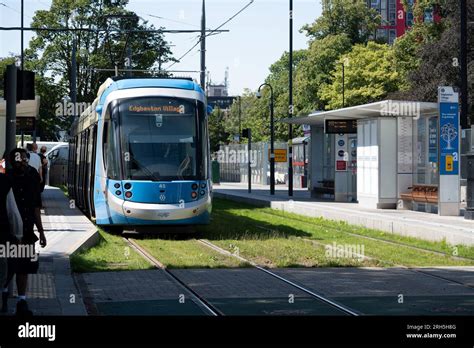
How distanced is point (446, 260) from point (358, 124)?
1503 centimetres

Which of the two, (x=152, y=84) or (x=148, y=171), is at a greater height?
(x=152, y=84)

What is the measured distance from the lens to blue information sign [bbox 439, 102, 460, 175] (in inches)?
1023

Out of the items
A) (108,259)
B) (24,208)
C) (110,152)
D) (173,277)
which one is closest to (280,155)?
(110,152)

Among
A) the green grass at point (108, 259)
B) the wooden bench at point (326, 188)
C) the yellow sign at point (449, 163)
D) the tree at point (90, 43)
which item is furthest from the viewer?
the tree at point (90, 43)

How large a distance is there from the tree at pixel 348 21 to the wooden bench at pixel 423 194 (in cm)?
6070

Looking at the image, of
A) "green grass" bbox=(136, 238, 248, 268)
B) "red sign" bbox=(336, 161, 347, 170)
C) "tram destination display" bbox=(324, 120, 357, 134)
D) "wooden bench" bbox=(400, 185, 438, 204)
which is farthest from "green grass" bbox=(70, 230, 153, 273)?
"red sign" bbox=(336, 161, 347, 170)

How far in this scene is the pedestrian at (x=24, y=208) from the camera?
10.3m

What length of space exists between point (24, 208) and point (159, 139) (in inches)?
398

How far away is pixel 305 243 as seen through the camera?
65.5 ft

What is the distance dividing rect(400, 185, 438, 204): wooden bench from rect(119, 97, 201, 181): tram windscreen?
9.10 meters
